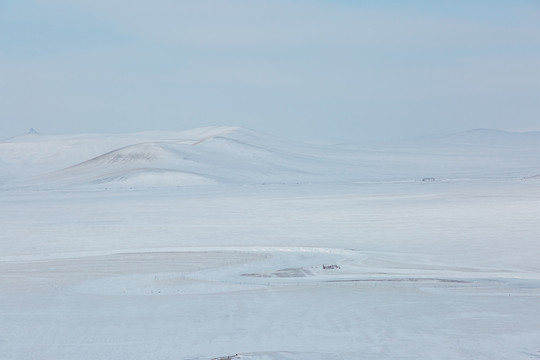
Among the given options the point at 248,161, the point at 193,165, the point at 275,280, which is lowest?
the point at 275,280

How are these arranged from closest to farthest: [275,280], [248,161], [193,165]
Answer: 1. [275,280]
2. [193,165]
3. [248,161]

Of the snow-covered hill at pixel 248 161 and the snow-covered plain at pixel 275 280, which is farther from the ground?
the snow-covered hill at pixel 248 161

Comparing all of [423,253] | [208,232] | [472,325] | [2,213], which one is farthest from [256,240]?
[2,213]

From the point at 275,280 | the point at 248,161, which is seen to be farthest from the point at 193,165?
the point at 275,280

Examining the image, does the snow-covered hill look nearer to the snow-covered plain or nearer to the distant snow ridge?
the distant snow ridge

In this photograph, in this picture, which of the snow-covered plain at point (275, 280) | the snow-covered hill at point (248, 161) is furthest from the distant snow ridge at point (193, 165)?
the snow-covered plain at point (275, 280)

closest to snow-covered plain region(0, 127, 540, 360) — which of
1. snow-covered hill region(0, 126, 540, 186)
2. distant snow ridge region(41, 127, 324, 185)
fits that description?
distant snow ridge region(41, 127, 324, 185)

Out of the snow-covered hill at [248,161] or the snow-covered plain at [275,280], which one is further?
the snow-covered hill at [248,161]

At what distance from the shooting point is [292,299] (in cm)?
1005

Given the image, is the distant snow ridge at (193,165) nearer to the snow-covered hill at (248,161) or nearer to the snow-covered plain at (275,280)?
the snow-covered hill at (248,161)

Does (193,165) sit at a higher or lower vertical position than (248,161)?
lower

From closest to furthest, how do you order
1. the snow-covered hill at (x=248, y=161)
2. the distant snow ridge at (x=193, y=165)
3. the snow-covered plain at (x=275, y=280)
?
the snow-covered plain at (x=275, y=280) → the distant snow ridge at (x=193, y=165) → the snow-covered hill at (x=248, y=161)

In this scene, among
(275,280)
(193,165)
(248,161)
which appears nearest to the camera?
(275,280)

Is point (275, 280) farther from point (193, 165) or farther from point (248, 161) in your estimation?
point (248, 161)
